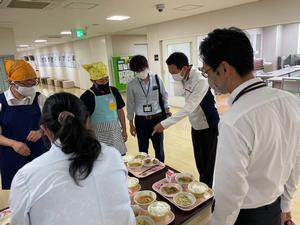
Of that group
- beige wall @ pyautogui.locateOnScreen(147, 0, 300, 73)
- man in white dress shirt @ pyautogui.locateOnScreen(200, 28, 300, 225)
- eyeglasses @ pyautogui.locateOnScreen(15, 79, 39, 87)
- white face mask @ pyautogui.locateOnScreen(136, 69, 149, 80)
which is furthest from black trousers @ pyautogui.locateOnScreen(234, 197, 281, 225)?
beige wall @ pyautogui.locateOnScreen(147, 0, 300, 73)

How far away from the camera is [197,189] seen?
1365 mm

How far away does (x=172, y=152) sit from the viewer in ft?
11.9

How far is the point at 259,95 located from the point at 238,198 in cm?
43

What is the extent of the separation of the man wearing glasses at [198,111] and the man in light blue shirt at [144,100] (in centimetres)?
38

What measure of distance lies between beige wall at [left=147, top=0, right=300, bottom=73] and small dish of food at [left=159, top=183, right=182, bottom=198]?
397cm

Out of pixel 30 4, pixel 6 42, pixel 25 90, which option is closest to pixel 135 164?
pixel 25 90

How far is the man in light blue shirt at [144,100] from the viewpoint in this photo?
8.11 feet

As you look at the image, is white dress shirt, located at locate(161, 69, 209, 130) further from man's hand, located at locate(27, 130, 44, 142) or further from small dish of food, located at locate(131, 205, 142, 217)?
man's hand, located at locate(27, 130, 44, 142)

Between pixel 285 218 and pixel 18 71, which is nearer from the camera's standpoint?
pixel 285 218

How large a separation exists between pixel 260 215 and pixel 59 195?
2.80 ft

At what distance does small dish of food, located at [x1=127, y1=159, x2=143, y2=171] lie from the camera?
167cm

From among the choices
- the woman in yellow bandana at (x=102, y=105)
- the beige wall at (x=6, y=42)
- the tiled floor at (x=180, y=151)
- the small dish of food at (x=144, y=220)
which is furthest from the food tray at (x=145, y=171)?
the beige wall at (x=6, y=42)

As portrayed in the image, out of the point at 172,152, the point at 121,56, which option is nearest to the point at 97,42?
the point at 121,56

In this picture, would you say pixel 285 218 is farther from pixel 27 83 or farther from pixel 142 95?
pixel 27 83
